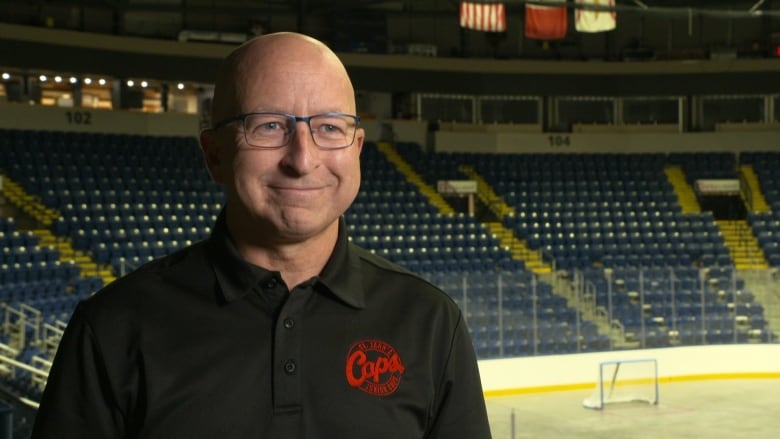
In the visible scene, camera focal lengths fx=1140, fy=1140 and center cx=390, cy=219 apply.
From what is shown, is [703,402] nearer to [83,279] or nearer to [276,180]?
[83,279]

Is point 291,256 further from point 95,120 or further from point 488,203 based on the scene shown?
point 95,120

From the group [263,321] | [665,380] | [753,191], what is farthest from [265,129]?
[753,191]

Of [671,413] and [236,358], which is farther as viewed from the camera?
[671,413]

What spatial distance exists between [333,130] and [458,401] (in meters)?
0.52

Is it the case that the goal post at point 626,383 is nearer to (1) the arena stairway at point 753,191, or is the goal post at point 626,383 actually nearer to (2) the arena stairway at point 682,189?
(2) the arena stairway at point 682,189

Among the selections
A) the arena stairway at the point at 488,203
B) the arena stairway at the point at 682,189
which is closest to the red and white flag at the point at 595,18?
the arena stairway at the point at 488,203

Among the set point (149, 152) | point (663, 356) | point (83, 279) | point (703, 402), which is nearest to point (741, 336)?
point (663, 356)

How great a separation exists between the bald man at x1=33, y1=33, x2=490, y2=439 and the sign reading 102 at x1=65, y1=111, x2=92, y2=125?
2652 cm

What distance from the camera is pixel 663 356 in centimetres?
1986

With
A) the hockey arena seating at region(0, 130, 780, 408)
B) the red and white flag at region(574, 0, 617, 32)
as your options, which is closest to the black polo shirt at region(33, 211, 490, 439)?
the hockey arena seating at region(0, 130, 780, 408)

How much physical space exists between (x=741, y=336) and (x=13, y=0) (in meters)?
18.9

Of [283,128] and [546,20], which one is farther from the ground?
[546,20]

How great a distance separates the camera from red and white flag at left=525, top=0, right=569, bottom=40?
857 inches

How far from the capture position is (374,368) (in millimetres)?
1870
